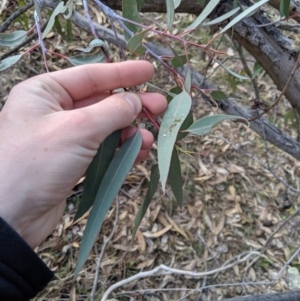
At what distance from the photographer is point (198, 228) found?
66.9 inches

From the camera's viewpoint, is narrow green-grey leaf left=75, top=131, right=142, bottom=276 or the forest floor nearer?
narrow green-grey leaf left=75, top=131, right=142, bottom=276

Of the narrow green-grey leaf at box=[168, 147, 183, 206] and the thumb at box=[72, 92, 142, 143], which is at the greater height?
the thumb at box=[72, 92, 142, 143]

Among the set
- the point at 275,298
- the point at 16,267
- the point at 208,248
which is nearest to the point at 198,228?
the point at 208,248

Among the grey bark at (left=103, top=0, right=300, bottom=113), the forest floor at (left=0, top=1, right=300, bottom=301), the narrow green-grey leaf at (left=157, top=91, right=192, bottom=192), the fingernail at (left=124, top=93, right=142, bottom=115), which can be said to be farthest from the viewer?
the forest floor at (left=0, top=1, right=300, bottom=301)

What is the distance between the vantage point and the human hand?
2.01ft

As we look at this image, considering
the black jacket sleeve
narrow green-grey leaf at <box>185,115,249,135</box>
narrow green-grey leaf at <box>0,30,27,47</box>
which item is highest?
narrow green-grey leaf at <box>0,30,27,47</box>

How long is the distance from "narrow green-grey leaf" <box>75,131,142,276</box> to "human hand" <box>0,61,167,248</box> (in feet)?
0.13

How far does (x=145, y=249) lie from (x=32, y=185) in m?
1.05

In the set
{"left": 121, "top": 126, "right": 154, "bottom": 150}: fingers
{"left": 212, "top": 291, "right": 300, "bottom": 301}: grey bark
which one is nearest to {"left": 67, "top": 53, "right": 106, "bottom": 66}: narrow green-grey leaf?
{"left": 121, "top": 126, "right": 154, "bottom": 150}: fingers

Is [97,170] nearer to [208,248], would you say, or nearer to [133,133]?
[133,133]

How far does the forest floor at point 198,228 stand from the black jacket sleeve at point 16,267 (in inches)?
29.6

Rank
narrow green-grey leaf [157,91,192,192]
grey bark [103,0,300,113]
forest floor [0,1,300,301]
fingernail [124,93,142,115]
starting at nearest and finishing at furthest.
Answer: narrow green-grey leaf [157,91,192,192] → fingernail [124,93,142,115] → grey bark [103,0,300,113] → forest floor [0,1,300,301]

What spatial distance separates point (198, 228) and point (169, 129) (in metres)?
1.23

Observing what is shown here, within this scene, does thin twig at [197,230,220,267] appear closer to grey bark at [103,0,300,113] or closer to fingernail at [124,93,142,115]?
grey bark at [103,0,300,113]
